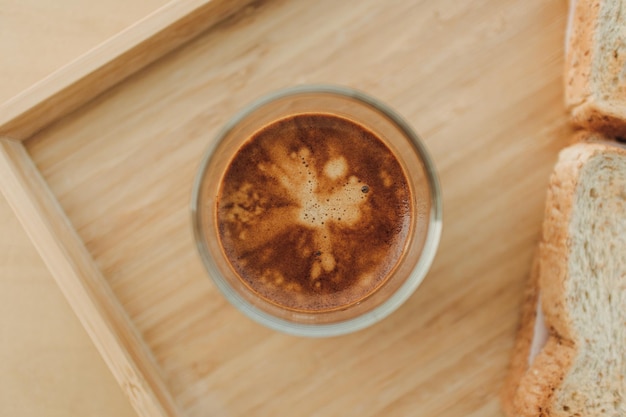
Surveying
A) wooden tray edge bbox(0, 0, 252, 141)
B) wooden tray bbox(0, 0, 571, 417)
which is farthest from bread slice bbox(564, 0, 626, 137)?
wooden tray edge bbox(0, 0, 252, 141)

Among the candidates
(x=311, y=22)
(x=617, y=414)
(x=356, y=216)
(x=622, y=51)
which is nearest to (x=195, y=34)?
(x=311, y=22)

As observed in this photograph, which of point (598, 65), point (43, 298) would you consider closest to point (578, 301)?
point (598, 65)

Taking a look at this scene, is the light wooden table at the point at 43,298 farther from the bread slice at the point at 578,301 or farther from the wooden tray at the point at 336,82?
the bread slice at the point at 578,301

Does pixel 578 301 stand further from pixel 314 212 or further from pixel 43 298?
pixel 43 298

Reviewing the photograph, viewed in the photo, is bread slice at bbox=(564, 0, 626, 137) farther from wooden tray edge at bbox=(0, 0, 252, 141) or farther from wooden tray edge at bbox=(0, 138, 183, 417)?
wooden tray edge at bbox=(0, 138, 183, 417)

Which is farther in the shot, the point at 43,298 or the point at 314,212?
the point at 43,298

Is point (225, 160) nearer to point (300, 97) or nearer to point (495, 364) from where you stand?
point (300, 97)
